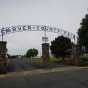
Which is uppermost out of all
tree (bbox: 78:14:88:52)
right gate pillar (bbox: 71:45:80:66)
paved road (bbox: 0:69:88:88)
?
tree (bbox: 78:14:88:52)

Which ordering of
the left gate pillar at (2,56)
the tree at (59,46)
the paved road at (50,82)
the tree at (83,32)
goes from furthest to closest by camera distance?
1. the tree at (59,46)
2. the tree at (83,32)
3. the left gate pillar at (2,56)
4. the paved road at (50,82)

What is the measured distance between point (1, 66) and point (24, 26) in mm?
7263

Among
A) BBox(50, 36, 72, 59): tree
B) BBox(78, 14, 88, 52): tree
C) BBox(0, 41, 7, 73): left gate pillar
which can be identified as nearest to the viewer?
BBox(0, 41, 7, 73): left gate pillar

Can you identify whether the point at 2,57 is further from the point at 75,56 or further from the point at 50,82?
the point at 50,82

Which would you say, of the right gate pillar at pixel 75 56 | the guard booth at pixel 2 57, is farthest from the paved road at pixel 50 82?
the right gate pillar at pixel 75 56

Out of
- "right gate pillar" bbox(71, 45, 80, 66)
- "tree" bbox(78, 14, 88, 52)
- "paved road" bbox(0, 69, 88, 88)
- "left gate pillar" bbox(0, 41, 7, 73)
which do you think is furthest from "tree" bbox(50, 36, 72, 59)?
"paved road" bbox(0, 69, 88, 88)

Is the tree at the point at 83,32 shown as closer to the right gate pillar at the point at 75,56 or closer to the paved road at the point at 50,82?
the right gate pillar at the point at 75,56

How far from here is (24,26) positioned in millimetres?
35562

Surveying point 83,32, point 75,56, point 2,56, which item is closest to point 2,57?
point 2,56

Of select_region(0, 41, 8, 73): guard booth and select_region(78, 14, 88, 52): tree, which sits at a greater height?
select_region(78, 14, 88, 52): tree

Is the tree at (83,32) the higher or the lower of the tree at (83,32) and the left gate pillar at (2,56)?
the higher

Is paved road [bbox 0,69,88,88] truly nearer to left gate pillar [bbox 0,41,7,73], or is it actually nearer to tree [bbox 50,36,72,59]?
left gate pillar [bbox 0,41,7,73]

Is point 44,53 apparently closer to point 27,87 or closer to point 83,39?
point 83,39

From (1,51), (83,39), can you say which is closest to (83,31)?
(83,39)
